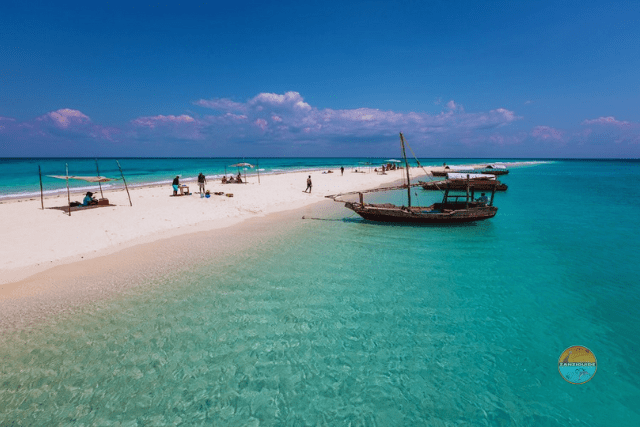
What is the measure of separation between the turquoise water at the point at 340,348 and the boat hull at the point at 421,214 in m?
6.54

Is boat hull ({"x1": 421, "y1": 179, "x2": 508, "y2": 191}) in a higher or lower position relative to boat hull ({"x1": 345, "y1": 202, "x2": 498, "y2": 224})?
higher

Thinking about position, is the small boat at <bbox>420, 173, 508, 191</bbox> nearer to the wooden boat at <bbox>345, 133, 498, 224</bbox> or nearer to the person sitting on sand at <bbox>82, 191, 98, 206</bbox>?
the wooden boat at <bbox>345, 133, 498, 224</bbox>

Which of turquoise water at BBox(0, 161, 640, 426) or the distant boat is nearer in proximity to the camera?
turquoise water at BBox(0, 161, 640, 426)

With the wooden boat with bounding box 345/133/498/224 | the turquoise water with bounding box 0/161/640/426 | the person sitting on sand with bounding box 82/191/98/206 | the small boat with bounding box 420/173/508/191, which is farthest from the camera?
the small boat with bounding box 420/173/508/191

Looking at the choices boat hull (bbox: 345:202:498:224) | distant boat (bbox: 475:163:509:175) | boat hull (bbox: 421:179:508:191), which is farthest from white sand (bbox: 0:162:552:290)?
distant boat (bbox: 475:163:509:175)

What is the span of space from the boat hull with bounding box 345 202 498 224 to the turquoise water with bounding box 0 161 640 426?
6.54m

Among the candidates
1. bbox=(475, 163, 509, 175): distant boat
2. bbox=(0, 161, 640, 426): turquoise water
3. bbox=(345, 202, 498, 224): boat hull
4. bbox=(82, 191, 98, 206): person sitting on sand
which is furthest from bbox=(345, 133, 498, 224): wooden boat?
bbox=(475, 163, 509, 175): distant boat

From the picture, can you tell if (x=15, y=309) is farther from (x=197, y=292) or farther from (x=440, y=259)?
(x=440, y=259)

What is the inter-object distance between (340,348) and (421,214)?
14.2m

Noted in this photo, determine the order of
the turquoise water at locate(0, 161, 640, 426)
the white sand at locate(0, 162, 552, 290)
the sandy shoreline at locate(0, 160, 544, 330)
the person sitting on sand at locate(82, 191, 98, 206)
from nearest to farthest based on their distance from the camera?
the turquoise water at locate(0, 161, 640, 426)
the sandy shoreline at locate(0, 160, 544, 330)
the white sand at locate(0, 162, 552, 290)
the person sitting on sand at locate(82, 191, 98, 206)

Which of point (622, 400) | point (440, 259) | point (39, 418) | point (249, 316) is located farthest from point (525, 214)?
point (39, 418)

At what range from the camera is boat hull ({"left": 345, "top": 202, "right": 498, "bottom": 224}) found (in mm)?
19781

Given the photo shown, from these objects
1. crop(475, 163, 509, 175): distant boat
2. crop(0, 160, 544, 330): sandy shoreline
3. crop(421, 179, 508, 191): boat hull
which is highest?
crop(475, 163, 509, 175): distant boat

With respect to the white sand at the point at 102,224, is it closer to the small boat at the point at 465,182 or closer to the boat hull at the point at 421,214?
the boat hull at the point at 421,214
